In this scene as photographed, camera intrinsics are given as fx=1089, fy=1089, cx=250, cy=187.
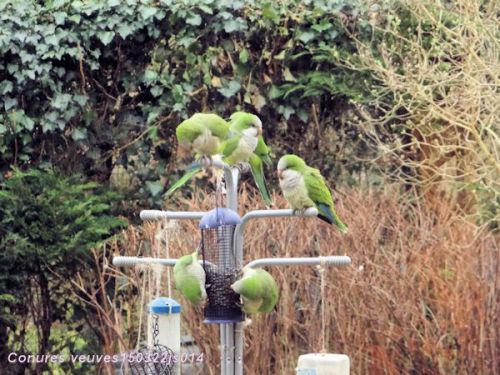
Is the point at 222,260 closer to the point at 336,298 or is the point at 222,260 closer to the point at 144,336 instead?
the point at 336,298

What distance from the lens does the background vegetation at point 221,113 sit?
5.78 metres

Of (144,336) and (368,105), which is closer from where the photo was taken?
(144,336)

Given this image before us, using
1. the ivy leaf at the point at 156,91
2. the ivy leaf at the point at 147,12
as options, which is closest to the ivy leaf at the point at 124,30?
the ivy leaf at the point at 147,12

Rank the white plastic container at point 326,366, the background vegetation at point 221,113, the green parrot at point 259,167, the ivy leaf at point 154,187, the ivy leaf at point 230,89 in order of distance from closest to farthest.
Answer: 1. the white plastic container at point 326,366
2. the green parrot at point 259,167
3. the background vegetation at point 221,113
4. the ivy leaf at point 154,187
5. the ivy leaf at point 230,89

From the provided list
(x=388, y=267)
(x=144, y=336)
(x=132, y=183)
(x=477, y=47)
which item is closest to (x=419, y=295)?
(x=388, y=267)

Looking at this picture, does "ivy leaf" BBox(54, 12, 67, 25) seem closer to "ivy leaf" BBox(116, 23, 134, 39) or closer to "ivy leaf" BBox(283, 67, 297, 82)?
"ivy leaf" BBox(116, 23, 134, 39)

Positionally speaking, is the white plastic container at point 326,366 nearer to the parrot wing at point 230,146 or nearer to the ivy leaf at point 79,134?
the parrot wing at point 230,146

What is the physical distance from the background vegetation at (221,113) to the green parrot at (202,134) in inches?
78.8

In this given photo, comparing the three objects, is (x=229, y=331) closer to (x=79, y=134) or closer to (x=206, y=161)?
(x=206, y=161)

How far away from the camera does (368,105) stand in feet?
24.2

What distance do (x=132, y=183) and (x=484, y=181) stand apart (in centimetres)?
227

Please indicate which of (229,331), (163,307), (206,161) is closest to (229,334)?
(229,331)

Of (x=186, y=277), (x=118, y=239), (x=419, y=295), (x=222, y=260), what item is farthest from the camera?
(x=118, y=239)

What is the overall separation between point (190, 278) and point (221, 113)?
3724mm
